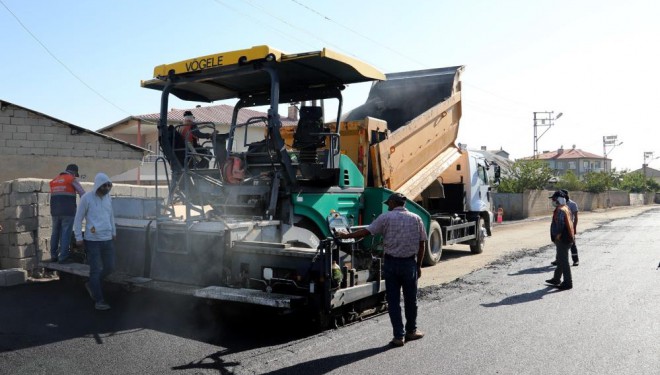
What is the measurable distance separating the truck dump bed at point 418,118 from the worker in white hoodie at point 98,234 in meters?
4.71

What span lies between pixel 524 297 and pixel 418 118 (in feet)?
12.9

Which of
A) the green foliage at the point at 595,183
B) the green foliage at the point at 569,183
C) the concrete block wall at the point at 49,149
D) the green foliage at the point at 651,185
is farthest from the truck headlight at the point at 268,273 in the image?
the green foliage at the point at 651,185

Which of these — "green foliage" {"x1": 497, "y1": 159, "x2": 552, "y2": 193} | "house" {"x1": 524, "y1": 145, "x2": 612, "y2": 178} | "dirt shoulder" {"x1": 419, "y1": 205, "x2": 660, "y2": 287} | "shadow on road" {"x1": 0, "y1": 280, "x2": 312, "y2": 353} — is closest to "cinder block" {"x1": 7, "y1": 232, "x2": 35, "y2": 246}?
"shadow on road" {"x1": 0, "y1": 280, "x2": 312, "y2": 353}

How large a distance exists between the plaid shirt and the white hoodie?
3242 mm

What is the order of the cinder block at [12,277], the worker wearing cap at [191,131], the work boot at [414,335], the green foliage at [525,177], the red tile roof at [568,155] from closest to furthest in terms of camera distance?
the work boot at [414,335] → the worker wearing cap at [191,131] → the cinder block at [12,277] → the green foliage at [525,177] → the red tile roof at [568,155]

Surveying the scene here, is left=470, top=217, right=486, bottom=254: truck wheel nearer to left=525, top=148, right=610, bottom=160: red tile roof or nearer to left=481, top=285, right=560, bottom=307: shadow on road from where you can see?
left=481, top=285, right=560, bottom=307: shadow on road

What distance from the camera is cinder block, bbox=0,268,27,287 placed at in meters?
7.85

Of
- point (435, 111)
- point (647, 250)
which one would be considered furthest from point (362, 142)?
point (647, 250)

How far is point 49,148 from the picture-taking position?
15250mm

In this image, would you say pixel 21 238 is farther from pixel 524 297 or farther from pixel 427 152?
pixel 524 297

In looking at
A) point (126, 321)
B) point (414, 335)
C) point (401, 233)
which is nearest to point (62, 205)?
point (126, 321)

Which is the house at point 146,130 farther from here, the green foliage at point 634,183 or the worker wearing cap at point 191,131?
the green foliage at point 634,183

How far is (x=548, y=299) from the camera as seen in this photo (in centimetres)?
764

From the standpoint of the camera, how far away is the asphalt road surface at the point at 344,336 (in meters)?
4.66
